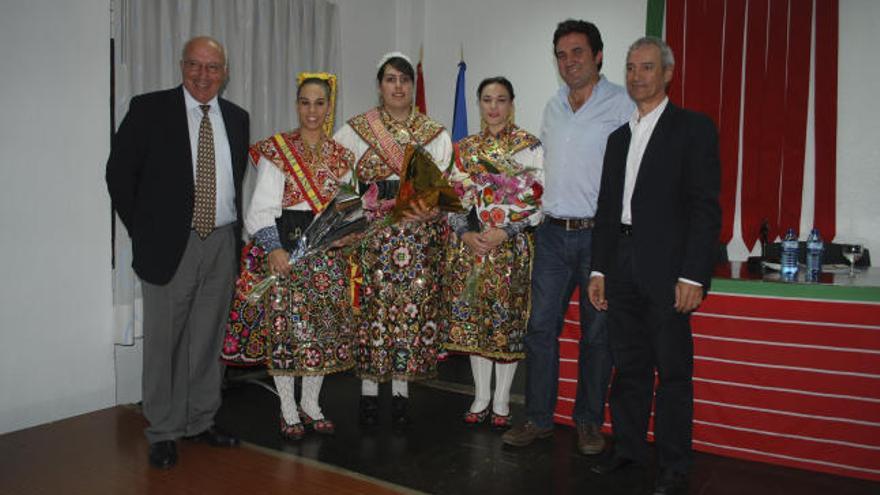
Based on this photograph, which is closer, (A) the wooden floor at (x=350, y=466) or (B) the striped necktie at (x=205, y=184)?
(A) the wooden floor at (x=350, y=466)

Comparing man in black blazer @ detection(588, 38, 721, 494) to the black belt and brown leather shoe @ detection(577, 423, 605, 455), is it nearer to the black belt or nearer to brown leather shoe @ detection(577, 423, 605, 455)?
the black belt

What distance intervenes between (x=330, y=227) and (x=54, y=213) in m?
1.54

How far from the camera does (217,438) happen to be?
2822mm

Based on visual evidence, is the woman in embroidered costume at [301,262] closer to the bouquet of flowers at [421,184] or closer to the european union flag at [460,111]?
the bouquet of flowers at [421,184]

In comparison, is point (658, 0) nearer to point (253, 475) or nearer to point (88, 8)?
point (88, 8)

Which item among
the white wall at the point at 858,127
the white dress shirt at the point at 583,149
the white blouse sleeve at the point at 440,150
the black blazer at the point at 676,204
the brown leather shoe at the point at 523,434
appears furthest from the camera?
the white wall at the point at 858,127

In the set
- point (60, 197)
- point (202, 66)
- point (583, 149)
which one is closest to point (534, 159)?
point (583, 149)

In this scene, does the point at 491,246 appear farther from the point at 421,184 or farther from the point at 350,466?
the point at 350,466

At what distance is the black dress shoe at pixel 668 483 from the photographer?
233 cm

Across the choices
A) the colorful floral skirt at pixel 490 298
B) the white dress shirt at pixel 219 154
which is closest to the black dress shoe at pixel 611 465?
the colorful floral skirt at pixel 490 298

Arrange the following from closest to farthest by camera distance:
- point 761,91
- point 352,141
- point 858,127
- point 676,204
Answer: point 676,204
point 352,141
point 858,127
point 761,91

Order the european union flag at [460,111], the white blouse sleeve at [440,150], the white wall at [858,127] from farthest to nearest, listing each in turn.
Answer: the european union flag at [460,111]
the white wall at [858,127]
the white blouse sleeve at [440,150]

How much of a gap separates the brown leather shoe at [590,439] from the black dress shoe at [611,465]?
6.2 inches

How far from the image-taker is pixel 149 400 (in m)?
2.64
